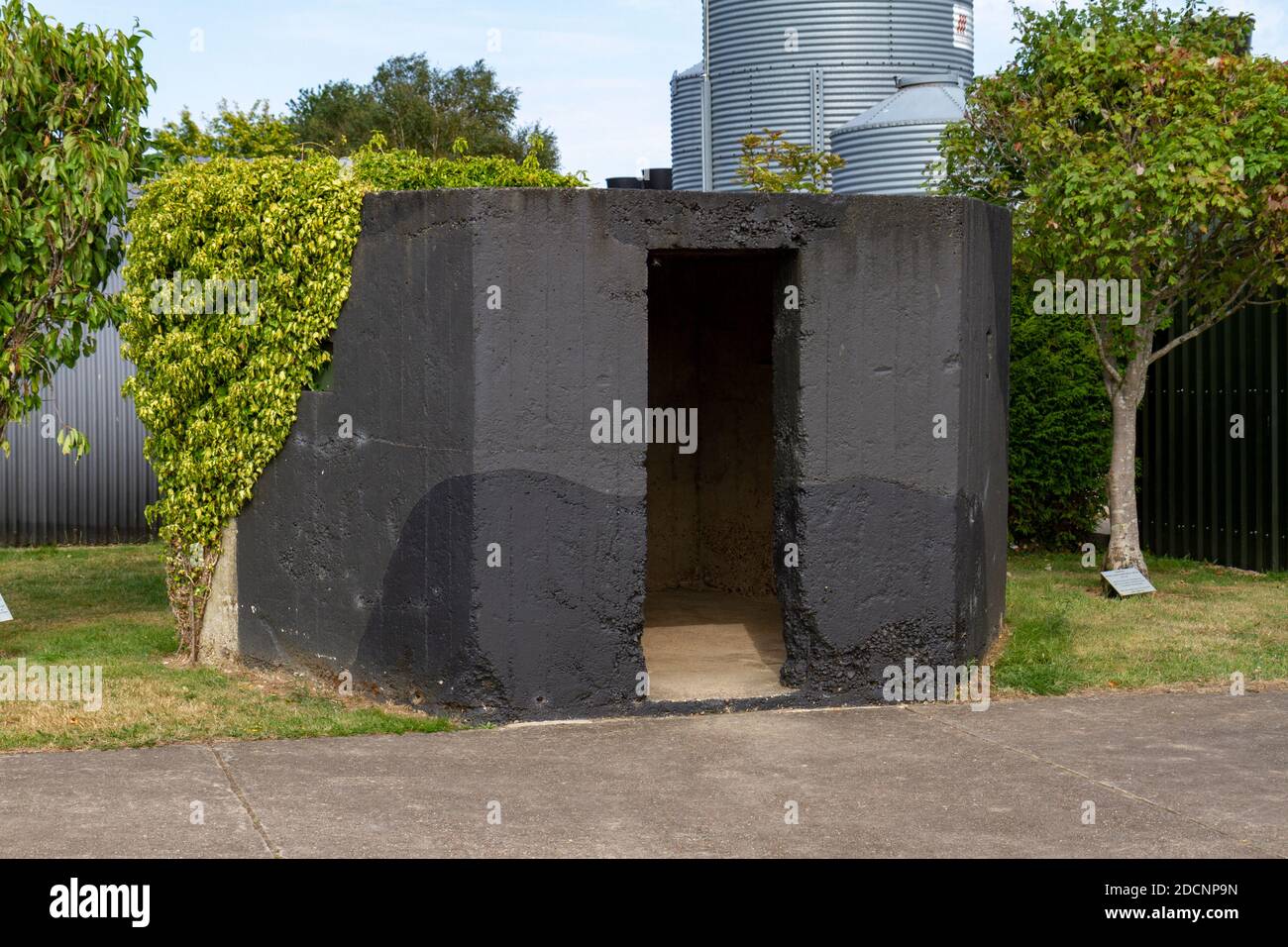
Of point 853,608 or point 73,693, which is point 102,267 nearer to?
point 73,693

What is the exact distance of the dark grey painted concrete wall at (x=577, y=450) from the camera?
8.17m

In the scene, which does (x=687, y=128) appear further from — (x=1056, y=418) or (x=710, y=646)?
(x=710, y=646)

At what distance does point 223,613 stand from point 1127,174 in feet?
23.6

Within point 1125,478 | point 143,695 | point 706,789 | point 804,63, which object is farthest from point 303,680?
point 804,63

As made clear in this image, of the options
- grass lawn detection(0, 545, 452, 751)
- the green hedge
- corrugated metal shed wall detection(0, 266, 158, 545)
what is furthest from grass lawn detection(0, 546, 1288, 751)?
corrugated metal shed wall detection(0, 266, 158, 545)

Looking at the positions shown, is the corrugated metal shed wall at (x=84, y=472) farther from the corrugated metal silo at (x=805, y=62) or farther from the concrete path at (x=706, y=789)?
the corrugated metal silo at (x=805, y=62)

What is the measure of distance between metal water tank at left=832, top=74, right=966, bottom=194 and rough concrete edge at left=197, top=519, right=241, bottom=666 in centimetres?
1887

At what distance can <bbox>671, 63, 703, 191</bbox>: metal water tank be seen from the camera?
1288 inches

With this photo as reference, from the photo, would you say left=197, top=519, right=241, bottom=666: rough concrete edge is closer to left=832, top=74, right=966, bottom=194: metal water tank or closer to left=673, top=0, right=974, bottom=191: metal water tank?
left=832, top=74, right=966, bottom=194: metal water tank

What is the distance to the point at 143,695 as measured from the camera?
8.78 meters

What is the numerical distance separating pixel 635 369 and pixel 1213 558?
853cm

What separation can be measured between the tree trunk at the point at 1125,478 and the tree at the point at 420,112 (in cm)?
2989

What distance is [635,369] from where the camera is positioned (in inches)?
328

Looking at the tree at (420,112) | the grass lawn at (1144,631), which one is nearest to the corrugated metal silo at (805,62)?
the tree at (420,112)
